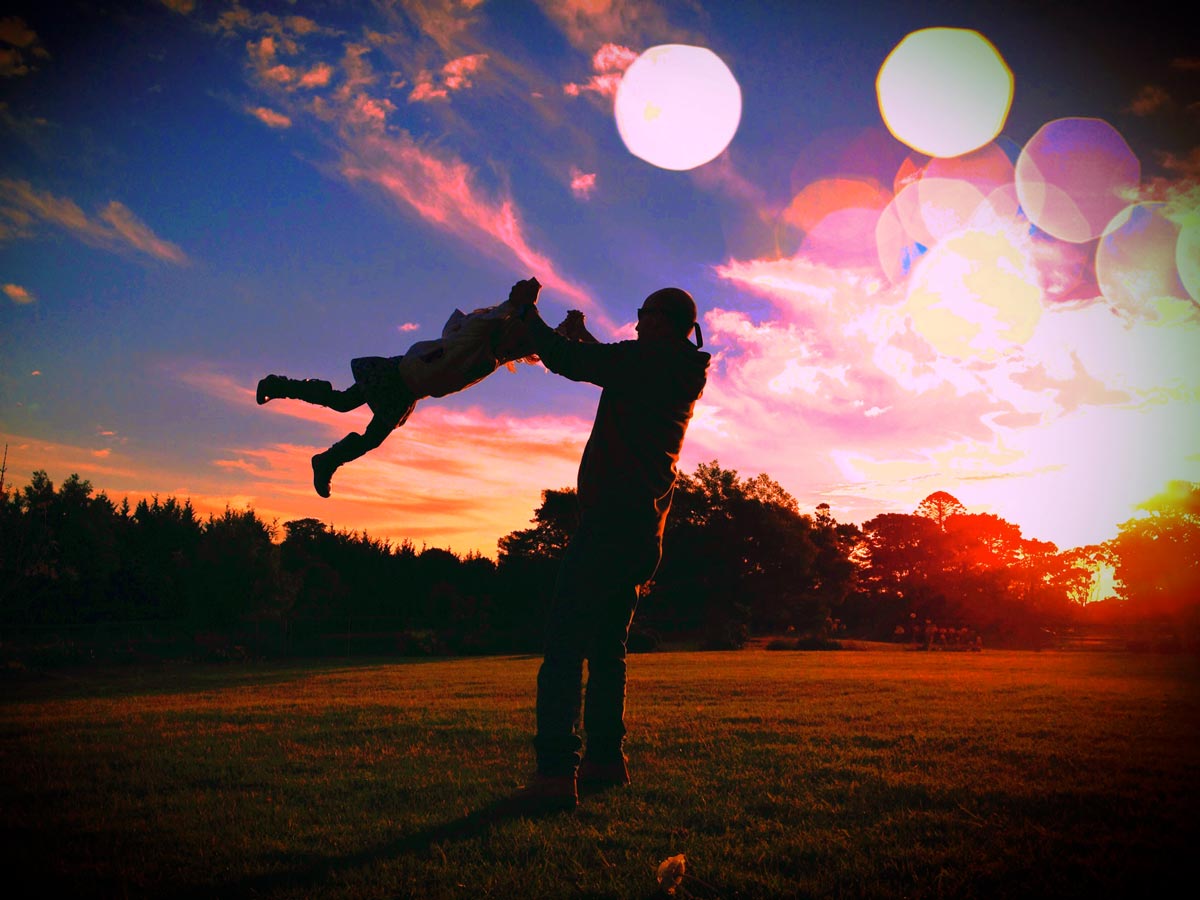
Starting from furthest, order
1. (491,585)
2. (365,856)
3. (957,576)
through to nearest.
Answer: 1. (957,576)
2. (491,585)
3. (365,856)

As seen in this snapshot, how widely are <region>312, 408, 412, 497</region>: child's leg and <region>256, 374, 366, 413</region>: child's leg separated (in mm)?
83

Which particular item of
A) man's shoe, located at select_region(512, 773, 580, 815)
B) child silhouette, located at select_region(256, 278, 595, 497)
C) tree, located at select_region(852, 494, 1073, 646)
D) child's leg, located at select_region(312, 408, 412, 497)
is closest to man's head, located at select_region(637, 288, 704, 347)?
child silhouette, located at select_region(256, 278, 595, 497)

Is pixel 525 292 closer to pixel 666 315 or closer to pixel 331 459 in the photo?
pixel 666 315

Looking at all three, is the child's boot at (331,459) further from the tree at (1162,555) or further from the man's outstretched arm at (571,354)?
the tree at (1162,555)

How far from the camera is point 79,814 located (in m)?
3.82

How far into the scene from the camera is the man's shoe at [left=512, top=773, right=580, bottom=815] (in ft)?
12.4

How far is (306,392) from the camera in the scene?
4.55 meters

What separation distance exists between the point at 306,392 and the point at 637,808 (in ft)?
11.4

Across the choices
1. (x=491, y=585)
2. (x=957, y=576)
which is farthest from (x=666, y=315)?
(x=957, y=576)

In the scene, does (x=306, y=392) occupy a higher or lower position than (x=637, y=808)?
higher

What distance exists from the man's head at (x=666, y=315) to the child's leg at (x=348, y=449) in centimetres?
181

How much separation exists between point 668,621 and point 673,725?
34.3 m

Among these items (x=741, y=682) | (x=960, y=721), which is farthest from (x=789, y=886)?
(x=741, y=682)

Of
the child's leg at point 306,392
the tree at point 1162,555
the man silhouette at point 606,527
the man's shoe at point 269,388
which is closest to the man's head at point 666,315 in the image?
the man silhouette at point 606,527
